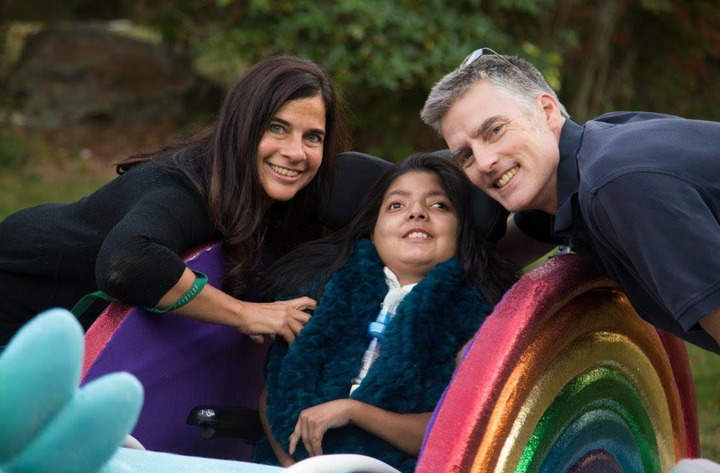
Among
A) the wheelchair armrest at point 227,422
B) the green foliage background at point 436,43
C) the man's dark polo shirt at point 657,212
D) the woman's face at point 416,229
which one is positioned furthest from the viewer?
the green foliage background at point 436,43

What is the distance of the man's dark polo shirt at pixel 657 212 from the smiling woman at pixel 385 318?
40 cm

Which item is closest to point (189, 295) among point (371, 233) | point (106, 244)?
point (106, 244)

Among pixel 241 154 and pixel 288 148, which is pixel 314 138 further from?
pixel 241 154

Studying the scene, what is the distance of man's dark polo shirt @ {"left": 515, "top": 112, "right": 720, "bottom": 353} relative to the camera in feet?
6.27

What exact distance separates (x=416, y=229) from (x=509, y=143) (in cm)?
41

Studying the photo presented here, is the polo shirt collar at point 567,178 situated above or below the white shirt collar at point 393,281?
above

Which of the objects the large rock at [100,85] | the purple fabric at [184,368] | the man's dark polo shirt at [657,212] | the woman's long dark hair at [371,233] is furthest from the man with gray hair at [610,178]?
the large rock at [100,85]

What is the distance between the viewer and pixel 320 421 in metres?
2.43

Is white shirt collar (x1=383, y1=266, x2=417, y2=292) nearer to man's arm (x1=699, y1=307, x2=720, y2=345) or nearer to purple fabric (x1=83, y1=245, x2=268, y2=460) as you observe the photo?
purple fabric (x1=83, y1=245, x2=268, y2=460)

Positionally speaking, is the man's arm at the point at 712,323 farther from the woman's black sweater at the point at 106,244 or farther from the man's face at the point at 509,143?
the woman's black sweater at the point at 106,244

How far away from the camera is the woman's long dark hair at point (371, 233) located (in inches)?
103

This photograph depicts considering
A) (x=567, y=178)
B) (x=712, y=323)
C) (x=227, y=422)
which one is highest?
(x=567, y=178)

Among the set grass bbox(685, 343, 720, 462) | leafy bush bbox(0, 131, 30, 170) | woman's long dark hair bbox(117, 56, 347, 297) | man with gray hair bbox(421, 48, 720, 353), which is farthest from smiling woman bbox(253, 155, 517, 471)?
leafy bush bbox(0, 131, 30, 170)

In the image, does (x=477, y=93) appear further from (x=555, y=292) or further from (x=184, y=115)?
(x=184, y=115)
